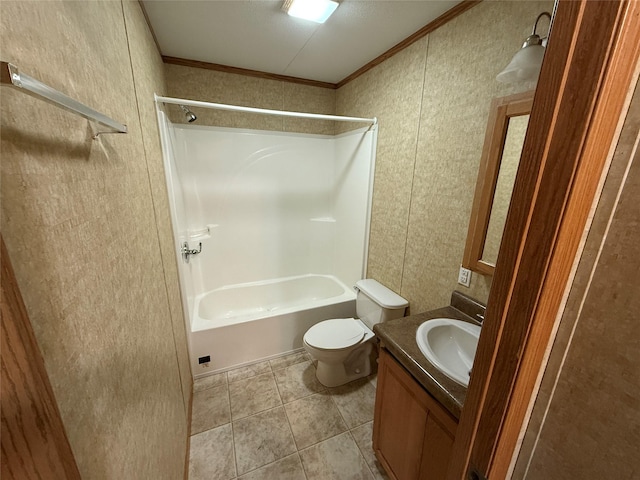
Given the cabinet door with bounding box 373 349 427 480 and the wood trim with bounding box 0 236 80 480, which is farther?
the cabinet door with bounding box 373 349 427 480

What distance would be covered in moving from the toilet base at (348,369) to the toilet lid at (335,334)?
0.14 m

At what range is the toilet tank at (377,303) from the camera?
185 centimetres

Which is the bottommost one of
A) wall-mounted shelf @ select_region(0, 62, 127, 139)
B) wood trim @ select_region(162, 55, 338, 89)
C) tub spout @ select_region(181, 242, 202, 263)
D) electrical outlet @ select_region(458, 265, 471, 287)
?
tub spout @ select_region(181, 242, 202, 263)

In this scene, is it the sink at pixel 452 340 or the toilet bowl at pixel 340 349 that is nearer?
the sink at pixel 452 340

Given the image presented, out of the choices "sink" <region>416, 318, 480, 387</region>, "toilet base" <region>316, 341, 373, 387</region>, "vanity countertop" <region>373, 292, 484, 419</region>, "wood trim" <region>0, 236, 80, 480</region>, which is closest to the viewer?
"wood trim" <region>0, 236, 80, 480</region>

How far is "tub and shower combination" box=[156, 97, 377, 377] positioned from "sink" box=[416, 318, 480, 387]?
1108 mm

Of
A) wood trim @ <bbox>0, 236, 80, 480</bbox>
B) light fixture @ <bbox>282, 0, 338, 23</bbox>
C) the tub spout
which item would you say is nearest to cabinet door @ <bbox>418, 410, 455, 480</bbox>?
wood trim @ <bbox>0, 236, 80, 480</bbox>

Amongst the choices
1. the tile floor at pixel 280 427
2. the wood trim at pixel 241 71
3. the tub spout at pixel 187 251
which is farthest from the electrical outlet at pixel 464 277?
the wood trim at pixel 241 71

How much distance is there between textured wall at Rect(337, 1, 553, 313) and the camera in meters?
1.24

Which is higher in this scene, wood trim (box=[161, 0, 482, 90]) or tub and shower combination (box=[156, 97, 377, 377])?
wood trim (box=[161, 0, 482, 90])

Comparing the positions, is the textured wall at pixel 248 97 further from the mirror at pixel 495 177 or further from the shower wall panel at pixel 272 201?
the mirror at pixel 495 177

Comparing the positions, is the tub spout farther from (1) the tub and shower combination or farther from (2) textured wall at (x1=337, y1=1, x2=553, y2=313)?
(2) textured wall at (x1=337, y1=1, x2=553, y2=313)

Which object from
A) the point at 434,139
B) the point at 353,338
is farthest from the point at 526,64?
the point at 353,338

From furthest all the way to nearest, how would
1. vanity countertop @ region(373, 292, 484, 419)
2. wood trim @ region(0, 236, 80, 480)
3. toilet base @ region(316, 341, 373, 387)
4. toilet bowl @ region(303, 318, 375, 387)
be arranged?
toilet base @ region(316, 341, 373, 387) < toilet bowl @ region(303, 318, 375, 387) < vanity countertop @ region(373, 292, 484, 419) < wood trim @ region(0, 236, 80, 480)
